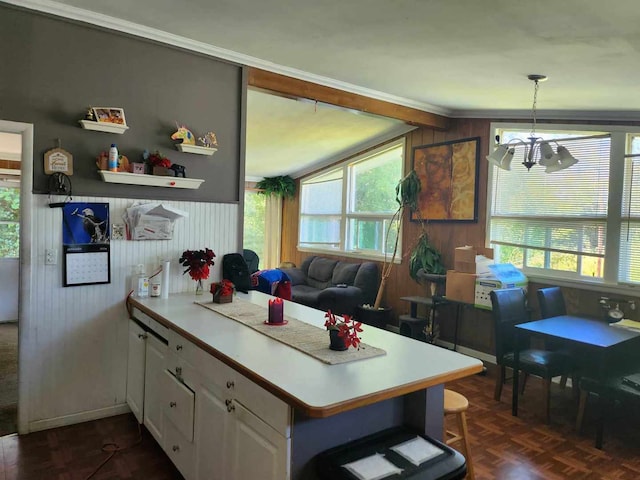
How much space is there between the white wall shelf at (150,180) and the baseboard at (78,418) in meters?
1.54

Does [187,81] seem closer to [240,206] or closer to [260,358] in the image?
[240,206]

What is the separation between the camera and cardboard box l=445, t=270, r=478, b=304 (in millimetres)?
4199

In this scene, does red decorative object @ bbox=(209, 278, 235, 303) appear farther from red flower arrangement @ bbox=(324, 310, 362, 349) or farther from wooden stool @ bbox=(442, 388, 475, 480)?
wooden stool @ bbox=(442, 388, 475, 480)

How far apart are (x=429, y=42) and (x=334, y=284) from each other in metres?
3.92

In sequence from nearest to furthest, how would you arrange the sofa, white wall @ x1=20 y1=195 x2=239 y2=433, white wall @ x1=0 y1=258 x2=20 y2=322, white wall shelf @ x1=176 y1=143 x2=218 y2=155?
white wall @ x1=20 y1=195 x2=239 y2=433, white wall shelf @ x1=176 y1=143 x2=218 y2=155, white wall @ x1=0 y1=258 x2=20 y2=322, the sofa

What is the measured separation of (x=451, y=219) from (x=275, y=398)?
391 centimetres

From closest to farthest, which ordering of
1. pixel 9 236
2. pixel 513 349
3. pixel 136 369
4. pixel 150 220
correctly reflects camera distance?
pixel 136 369 → pixel 150 220 → pixel 513 349 → pixel 9 236

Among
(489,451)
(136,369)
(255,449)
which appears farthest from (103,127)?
(489,451)

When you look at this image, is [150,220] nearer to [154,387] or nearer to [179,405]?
[154,387]

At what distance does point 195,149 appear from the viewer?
3223 millimetres

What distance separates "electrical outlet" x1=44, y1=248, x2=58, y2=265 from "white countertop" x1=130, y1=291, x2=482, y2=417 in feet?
3.22

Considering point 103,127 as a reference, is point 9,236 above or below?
below

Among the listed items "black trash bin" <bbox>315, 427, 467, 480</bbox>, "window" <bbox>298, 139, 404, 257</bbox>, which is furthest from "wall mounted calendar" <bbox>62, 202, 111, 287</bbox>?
"window" <bbox>298, 139, 404, 257</bbox>

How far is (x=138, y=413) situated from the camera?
2824 mm
